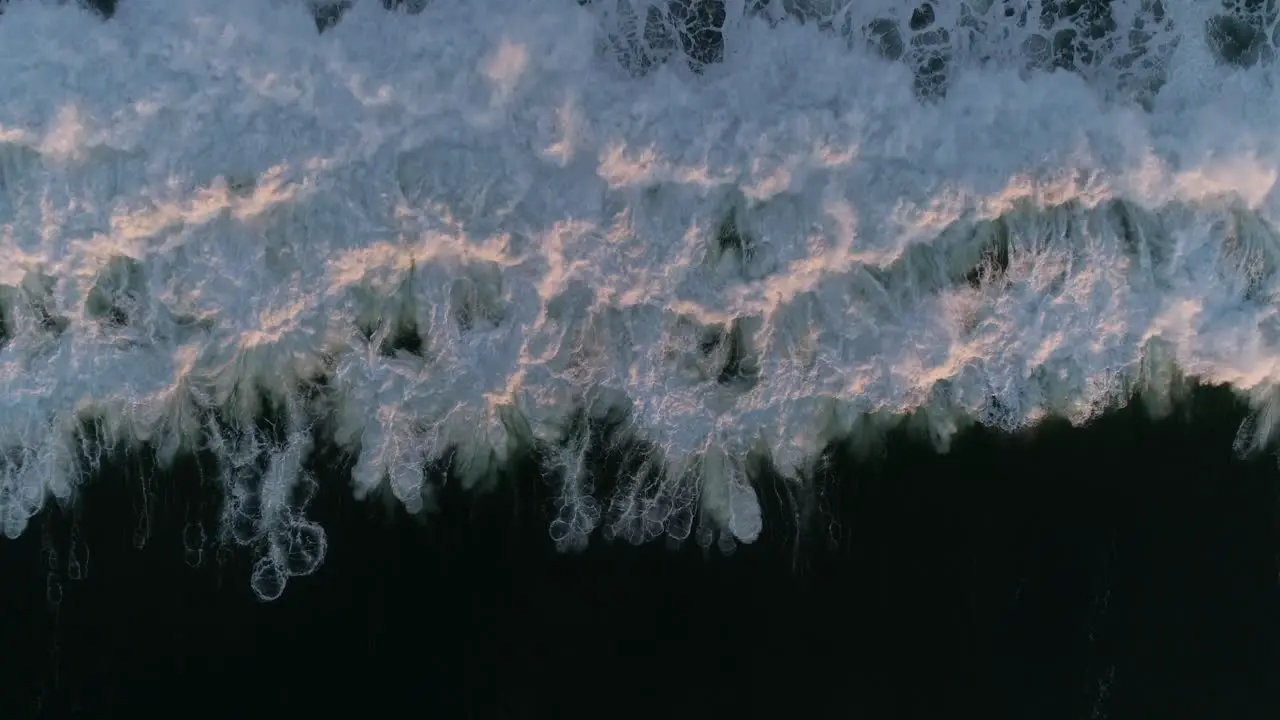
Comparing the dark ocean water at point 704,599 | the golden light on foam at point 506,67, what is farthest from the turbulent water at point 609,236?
the dark ocean water at point 704,599

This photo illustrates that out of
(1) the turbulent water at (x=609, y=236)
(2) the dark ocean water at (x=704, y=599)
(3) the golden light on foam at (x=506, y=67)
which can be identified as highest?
(3) the golden light on foam at (x=506, y=67)

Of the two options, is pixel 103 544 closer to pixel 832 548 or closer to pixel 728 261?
pixel 728 261

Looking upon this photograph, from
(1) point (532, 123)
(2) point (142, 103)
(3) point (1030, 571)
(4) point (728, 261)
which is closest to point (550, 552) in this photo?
(4) point (728, 261)

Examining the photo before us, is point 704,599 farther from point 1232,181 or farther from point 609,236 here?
point 1232,181

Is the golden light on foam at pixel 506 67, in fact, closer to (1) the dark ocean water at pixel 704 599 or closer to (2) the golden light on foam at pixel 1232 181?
(1) the dark ocean water at pixel 704 599

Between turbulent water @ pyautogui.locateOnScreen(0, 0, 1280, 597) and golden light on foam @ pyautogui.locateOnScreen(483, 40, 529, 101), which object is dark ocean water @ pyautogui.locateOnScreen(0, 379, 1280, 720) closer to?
turbulent water @ pyautogui.locateOnScreen(0, 0, 1280, 597)

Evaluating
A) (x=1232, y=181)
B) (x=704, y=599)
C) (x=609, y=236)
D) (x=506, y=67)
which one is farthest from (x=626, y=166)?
(x=1232, y=181)
